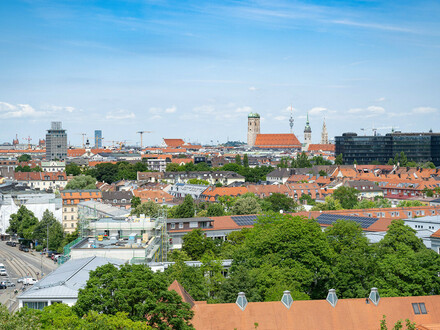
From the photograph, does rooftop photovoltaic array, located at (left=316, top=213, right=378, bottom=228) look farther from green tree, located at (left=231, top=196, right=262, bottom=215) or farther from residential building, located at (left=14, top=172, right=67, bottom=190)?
residential building, located at (left=14, top=172, right=67, bottom=190)

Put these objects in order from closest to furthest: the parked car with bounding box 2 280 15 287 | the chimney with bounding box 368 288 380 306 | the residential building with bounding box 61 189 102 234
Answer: the chimney with bounding box 368 288 380 306 → the parked car with bounding box 2 280 15 287 → the residential building with bounding box 61 189 102 234

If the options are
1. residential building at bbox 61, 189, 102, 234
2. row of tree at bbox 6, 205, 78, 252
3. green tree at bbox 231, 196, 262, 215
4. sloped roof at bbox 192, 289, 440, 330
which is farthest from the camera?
residential building at bbox 61, 189, 102, 234

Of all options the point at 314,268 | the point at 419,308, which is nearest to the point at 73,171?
the point at 314,268

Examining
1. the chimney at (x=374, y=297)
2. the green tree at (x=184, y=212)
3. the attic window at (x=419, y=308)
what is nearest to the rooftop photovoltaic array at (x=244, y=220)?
the green tree at (x=184, y=212)

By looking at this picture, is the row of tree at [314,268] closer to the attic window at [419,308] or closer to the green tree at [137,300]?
the attic window at [419,308]

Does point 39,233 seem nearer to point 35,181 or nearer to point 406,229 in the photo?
point 406,229

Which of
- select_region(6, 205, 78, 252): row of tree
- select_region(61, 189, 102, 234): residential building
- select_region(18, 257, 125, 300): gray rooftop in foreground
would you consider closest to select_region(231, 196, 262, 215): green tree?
select_region(6, 205, 78, 252): row of tree
